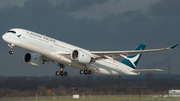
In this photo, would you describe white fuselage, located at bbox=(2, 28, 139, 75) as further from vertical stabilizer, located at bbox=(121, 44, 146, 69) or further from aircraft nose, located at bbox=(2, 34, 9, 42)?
vertical stabilizer, located at bbox=(121, 44, 146, 69)

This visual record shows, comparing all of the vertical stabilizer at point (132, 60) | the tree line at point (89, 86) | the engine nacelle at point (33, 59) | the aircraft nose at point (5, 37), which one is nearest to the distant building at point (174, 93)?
the tree line at point (89, 86)

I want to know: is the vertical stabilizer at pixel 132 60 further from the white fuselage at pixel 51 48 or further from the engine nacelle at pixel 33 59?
the engine nacelle at pixel 33 59

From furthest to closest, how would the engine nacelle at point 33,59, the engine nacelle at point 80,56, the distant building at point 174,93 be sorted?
1. the distant building at point 174,93
2. the engine nacelle at point 33,59
3. the engine nacelle at point 80,56

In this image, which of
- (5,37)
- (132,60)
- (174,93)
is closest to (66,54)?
(5,37)

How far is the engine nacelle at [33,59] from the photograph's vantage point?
43.9 m

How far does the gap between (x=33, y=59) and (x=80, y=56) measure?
7.24m

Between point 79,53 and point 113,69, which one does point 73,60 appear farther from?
point 113,69

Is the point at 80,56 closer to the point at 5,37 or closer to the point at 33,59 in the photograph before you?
the point at 33,59

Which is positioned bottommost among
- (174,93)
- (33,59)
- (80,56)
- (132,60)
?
(174,93)

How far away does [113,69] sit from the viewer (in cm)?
4603

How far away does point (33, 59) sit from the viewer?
43.8 metres

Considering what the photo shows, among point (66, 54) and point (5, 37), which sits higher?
point (5, 37)

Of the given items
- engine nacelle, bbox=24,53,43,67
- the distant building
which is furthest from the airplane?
the distant building

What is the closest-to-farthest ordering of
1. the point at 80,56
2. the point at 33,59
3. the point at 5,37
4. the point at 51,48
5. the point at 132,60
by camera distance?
the point at 5,37
the point at 51,48
the point at 80,56
the point at 33,59
the point at 132,60
